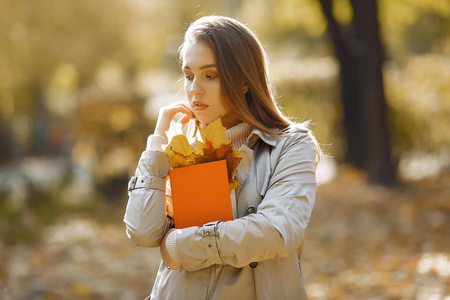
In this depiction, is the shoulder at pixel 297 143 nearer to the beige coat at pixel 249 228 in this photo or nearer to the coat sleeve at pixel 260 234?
the beige coat at pixel 249 228

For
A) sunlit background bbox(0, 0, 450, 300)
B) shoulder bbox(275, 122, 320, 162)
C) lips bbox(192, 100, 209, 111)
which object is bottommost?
sunlit background bbox(0, 0, 450, 300)

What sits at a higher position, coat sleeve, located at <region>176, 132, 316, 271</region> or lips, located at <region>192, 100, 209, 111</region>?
lips, located at <region>192, 100, 209, 111</region>

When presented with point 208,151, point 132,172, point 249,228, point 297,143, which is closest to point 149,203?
point 208,151

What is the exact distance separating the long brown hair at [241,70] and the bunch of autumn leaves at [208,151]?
22 cm

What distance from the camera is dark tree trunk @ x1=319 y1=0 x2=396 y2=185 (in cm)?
896

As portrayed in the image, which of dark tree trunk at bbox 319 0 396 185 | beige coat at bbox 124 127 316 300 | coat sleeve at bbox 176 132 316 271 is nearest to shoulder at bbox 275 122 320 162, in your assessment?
beige coat at bbox 124 127 316 300

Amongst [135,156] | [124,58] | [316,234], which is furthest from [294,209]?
[124,58]

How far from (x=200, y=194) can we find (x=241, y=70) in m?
0.58

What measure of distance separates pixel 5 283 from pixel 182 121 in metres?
4.39

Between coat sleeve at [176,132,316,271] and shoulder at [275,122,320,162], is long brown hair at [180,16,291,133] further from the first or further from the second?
coat sleeve at [176,132,316,271]

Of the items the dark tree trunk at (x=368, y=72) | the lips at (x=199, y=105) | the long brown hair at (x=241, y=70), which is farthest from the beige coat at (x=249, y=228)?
the dark tree trunk at (x=368, y=72)

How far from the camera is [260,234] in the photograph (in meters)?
2.14

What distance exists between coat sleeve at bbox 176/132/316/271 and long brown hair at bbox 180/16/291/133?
12.4 inches

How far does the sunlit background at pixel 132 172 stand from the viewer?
6.26 m
